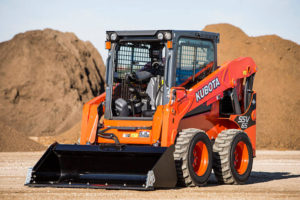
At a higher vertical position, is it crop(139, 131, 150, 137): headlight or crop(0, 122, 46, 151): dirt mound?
crop(139, 131, 150, 137): headlight

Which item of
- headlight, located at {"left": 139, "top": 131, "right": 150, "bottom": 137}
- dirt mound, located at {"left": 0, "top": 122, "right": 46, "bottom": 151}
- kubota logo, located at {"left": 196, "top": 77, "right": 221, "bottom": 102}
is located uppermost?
kubota logo, located at {"left": 196, "top": 77, "right": 221, "bottom": 102}

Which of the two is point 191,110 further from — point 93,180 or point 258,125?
point 258,125

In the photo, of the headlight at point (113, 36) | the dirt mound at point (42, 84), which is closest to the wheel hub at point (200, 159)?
the headlight at point (113, 36)

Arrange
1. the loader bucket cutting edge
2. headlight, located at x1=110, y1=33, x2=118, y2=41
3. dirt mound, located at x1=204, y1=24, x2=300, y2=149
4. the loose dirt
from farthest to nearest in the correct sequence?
the loose dirt
dirt mound, located at x1=204, y1=24, x2=300, y2=149
headlight, located at x1=110, y1=33, x2=118, y2=41
the loader bucket cutting edge

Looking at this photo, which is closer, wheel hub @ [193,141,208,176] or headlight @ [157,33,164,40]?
wheel hub @ [193,141,208,176]

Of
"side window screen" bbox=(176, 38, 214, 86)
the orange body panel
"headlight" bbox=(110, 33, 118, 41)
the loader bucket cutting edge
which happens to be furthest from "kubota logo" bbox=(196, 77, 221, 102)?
"headlight" bbox=(110, 33, 118, 41)

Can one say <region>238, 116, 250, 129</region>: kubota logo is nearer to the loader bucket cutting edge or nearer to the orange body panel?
the orange body panel

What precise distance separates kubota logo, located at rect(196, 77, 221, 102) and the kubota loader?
2 cm

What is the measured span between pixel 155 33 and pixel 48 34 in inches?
1947

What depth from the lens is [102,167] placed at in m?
9.51

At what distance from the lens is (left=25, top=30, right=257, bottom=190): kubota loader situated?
9.11 meters

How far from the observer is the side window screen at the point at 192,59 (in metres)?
9.95

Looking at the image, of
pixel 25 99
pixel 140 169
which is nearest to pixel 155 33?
pixel 140 169

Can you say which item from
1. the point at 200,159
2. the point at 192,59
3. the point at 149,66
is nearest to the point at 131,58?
the point at 149,66
